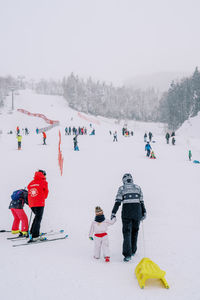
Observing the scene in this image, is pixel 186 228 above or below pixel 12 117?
below

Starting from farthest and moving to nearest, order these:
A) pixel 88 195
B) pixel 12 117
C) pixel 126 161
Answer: pixel 12 117
pixel 126 161
pixel 88 195

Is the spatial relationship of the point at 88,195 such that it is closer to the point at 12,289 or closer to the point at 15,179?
the point at 15,179

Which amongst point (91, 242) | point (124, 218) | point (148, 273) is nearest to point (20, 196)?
point (91, 242)

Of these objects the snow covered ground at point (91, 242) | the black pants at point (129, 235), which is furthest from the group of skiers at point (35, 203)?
the black pants at point (129, 235)

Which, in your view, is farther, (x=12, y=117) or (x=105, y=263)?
(x=12, y=117)

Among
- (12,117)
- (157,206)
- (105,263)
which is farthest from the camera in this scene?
(12,117)

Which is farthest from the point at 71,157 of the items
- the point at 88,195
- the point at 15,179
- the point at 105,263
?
the point at 105,263

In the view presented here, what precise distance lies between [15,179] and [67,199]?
402cm

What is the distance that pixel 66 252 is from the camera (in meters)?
5.11

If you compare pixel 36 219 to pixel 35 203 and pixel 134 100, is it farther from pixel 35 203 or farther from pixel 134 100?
pixel 134 100

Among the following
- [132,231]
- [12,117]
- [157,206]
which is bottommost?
[157,206]

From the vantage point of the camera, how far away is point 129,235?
15.9ft

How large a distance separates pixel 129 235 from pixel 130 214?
1.42ft

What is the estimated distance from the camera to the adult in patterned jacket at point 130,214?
481 centimetres
